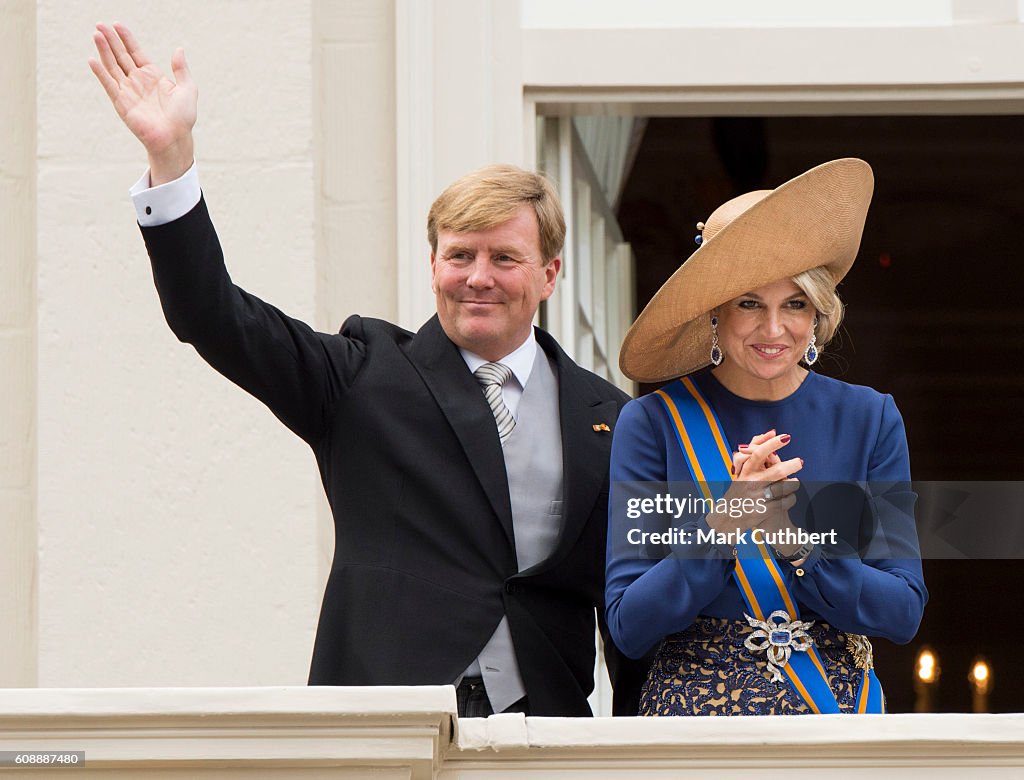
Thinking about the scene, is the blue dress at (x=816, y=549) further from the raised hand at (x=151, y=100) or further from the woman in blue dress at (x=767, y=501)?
the raised hand at (x=151, y=100)

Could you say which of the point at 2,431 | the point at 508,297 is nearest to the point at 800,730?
the point at 508,297

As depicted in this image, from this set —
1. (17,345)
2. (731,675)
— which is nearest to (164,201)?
(731,675)

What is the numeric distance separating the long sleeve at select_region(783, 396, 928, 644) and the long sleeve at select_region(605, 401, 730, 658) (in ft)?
0.47

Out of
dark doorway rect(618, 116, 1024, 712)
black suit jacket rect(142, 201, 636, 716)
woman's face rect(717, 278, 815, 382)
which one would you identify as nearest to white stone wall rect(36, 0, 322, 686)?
black suit jacket rect(142, 201, 636, 716)

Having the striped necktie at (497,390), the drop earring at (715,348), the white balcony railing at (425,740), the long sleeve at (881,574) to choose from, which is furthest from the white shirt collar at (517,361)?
the white balcony railing at (425,740)

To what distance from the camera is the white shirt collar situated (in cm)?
330

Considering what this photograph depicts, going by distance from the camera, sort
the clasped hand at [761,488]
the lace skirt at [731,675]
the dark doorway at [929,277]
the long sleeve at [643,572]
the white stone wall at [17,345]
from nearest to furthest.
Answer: the clasped hand at [761,488], the long sleeve at [643,572], the lace skirt at [731,675], the white stone wall at [17,345], the dark doorway at [929,277]

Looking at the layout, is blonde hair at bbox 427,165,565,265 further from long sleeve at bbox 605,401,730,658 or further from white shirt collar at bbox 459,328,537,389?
long sleeve at bbox 605,401,730,658

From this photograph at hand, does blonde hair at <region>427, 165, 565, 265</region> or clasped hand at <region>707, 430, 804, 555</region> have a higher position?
blonde hair at <region>427, 165, 565, 265</region>

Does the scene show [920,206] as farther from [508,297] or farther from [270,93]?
[508,297]

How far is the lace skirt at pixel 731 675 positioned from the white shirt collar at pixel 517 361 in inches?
25.9

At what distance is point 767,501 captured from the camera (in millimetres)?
2590

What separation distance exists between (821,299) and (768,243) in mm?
120

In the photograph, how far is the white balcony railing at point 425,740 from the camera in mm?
2254
